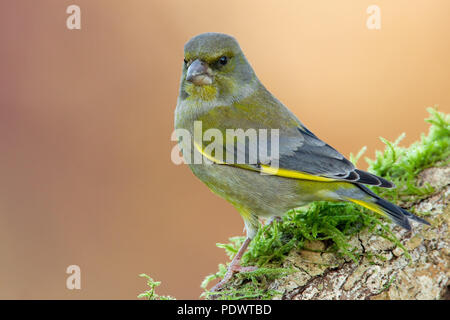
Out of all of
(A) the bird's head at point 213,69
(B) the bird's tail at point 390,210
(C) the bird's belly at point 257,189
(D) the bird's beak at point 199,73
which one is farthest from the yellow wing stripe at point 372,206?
(D) the bird's beak at point 199,73

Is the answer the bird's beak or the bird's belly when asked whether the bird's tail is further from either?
the bird's beak

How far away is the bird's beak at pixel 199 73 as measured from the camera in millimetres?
2555

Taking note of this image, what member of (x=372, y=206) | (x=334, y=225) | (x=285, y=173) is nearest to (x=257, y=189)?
(x=285, y=173)

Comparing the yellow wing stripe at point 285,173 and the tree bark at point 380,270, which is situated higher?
the yellow wing stripe at point 285,173

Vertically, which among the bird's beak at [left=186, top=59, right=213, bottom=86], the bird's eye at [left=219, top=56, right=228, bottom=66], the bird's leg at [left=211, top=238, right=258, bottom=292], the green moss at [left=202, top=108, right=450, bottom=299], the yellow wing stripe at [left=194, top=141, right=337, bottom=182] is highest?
the bird's eye at [left=219, top=56, right=228, bottom=66]

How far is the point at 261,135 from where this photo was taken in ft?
8.39

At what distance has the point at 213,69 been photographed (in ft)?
8.69

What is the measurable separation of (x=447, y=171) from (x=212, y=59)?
4.85ft

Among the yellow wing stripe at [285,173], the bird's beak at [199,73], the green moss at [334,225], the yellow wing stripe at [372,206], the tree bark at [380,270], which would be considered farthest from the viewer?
the bird's beak at [199,73]

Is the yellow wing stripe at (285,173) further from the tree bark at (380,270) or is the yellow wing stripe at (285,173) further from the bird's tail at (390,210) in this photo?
the tree bark at (380,270)

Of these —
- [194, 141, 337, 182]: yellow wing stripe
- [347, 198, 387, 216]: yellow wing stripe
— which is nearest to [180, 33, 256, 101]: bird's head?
[194, 141, 337, 182]: yellow wing stripe

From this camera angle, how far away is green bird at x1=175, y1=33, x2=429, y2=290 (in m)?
2.44

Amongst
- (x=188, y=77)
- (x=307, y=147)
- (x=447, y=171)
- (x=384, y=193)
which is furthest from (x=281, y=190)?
(x=447, y=171)
